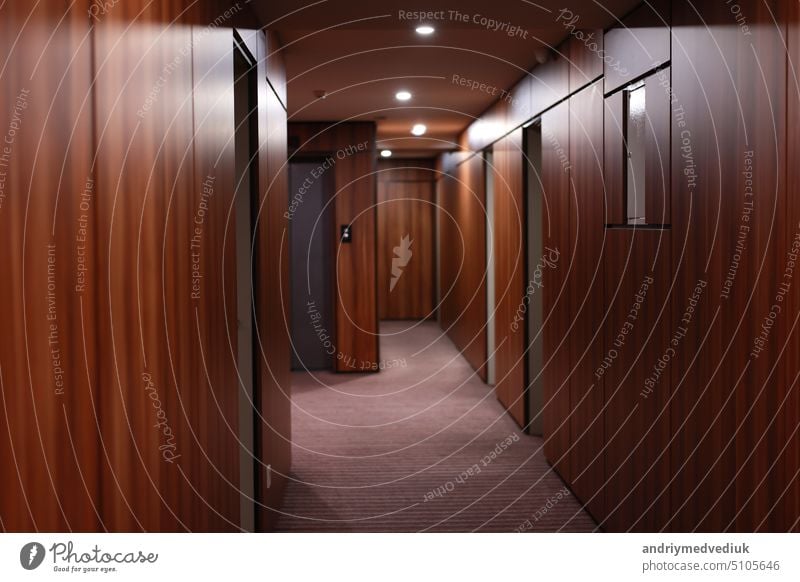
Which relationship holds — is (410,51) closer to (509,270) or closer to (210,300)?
(509,270)

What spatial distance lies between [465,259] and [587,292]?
4.34m

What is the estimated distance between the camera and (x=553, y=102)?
4125 millimetres

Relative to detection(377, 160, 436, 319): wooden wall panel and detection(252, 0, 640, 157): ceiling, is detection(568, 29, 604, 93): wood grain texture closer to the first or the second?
detection(252, 0, 640, 157): ceiling

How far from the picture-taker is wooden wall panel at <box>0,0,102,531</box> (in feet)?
3.47

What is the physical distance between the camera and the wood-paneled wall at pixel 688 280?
1.96m

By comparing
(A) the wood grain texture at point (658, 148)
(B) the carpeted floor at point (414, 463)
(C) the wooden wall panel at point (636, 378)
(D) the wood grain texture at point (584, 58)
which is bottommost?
(B) the carpeted floor at point (414, 463)

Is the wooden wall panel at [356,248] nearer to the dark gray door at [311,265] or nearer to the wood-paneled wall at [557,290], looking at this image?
the dark gray door at [311,265]

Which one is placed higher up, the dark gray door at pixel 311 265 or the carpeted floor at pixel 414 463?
the dark gray door at pixel 311 265

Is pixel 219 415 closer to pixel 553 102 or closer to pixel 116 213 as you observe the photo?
pixel 116 213

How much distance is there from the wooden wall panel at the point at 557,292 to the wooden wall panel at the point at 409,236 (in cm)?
625

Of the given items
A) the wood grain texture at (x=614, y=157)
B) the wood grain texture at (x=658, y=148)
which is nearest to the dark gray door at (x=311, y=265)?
the wood grain texture at (x=614, y=157)

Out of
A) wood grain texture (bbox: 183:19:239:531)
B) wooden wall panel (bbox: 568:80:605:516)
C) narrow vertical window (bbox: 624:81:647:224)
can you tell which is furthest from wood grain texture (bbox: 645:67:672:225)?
wood grain texture (bbox: 183:19:239:531)
